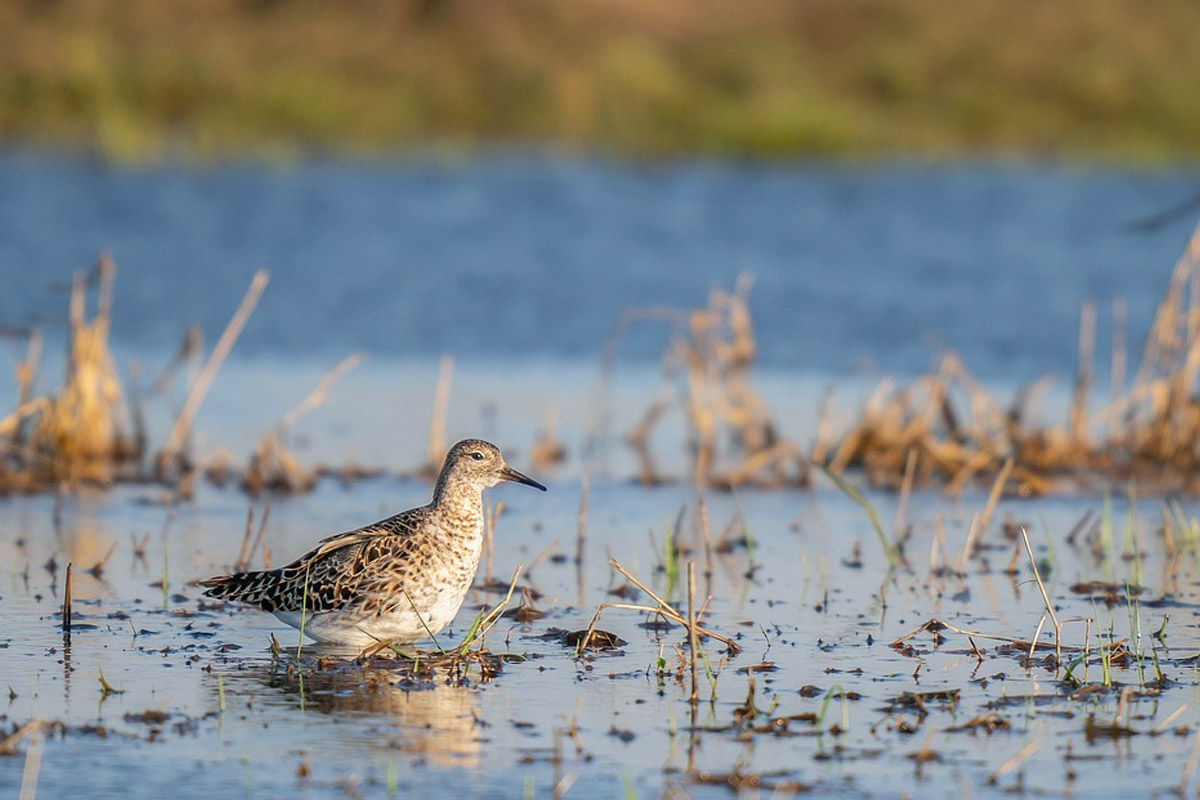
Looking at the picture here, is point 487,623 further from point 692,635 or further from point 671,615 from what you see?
point 692,635

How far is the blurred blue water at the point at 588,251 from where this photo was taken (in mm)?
18219

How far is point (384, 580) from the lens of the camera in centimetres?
777

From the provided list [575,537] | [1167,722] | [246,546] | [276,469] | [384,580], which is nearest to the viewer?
[1167,722]

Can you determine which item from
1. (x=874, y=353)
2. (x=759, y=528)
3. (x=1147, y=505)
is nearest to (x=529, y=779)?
(x=759, y=528)

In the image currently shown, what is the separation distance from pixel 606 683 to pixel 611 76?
2581 centimetres

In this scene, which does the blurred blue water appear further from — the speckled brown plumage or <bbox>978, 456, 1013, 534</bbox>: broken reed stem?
the speckled brown plumage

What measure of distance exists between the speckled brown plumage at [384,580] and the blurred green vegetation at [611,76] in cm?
2095

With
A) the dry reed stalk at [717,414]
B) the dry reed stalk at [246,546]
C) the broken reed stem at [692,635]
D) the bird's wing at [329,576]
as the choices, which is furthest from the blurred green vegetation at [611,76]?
the broken reed stem at [692,635]

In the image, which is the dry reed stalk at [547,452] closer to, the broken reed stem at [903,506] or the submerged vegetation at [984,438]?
the submerged vegetation at [984,438]

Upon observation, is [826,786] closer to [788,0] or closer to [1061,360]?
[1061,360]

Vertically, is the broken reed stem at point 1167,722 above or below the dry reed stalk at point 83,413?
below

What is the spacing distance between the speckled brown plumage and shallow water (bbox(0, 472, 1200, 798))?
234mm

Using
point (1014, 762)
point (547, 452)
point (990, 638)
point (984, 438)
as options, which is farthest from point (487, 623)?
point (984, 438)

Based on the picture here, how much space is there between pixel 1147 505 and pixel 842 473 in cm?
191
